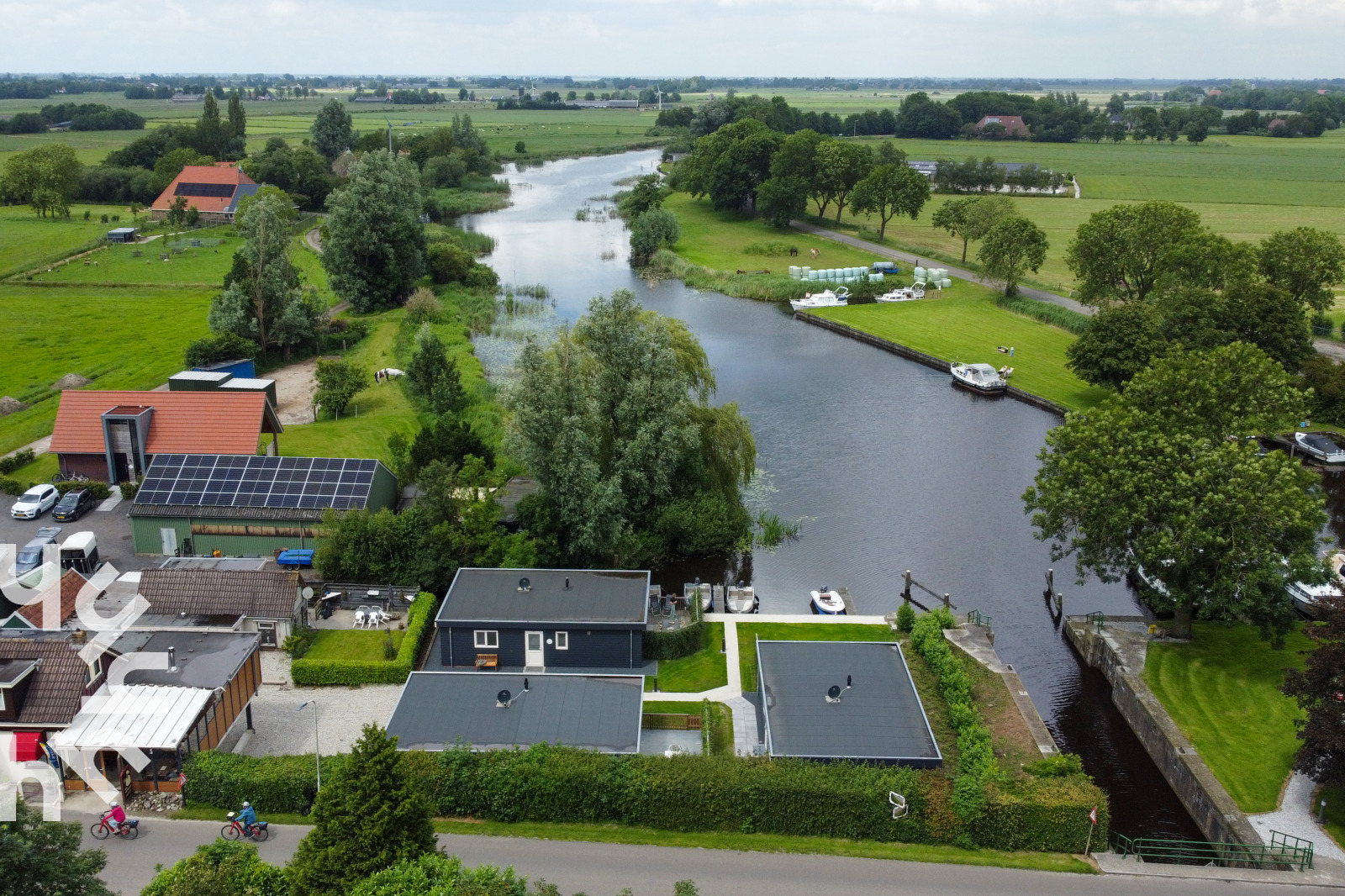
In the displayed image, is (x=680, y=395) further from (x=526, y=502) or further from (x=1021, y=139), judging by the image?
(x=1021, y=139)

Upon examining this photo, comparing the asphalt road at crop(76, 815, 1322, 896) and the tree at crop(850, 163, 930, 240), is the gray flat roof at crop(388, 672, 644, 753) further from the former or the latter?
the tree at crop(850, 163, 930, 240)

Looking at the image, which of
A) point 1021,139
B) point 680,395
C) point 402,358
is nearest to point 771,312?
point 402,358

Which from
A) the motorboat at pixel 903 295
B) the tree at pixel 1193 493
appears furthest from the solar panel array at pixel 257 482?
the motorboat at pixel 903 295

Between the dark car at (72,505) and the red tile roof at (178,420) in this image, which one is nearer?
the dark car at (72,505)

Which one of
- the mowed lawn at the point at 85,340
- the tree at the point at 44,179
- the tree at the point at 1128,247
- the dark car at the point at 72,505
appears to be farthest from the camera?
the tree at the point at 44,179

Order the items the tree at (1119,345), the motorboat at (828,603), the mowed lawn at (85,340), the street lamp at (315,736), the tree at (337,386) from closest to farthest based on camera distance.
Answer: the street lamp at (315,736) → the motorboat at (828,603) → the tree at (337,386) → the tree at (1119,345) → the mowed lawn at (85,340)

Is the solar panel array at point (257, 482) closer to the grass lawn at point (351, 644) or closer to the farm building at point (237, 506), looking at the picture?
the farm building at point (237, 506)
